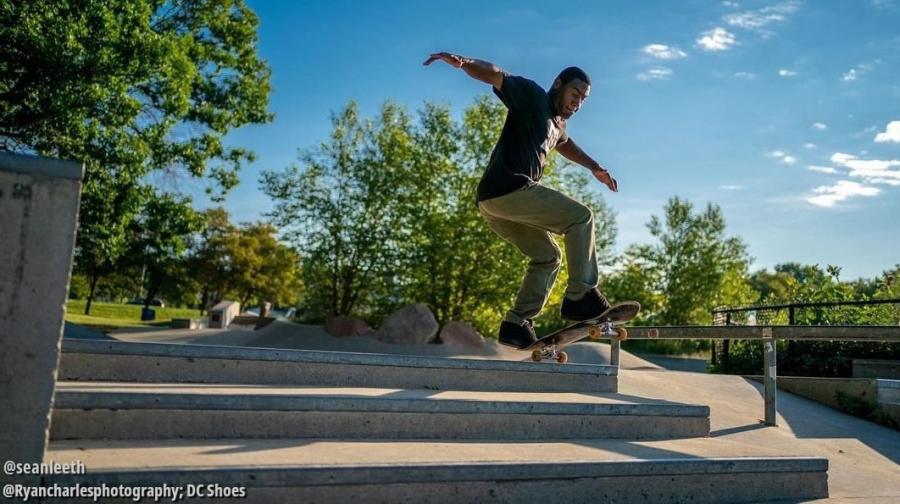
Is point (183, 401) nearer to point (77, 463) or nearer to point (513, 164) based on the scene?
point (77, 463)

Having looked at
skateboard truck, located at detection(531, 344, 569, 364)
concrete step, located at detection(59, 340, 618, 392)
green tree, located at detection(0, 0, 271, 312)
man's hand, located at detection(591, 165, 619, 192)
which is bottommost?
concrete step, located at detection(59, 340, 618, 392)

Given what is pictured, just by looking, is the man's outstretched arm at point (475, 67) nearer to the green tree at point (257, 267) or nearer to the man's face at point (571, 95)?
the man's face at point (571, 95)

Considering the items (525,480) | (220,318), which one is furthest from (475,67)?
(220,318)

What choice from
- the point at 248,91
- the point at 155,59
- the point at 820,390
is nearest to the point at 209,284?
the point at 248,91

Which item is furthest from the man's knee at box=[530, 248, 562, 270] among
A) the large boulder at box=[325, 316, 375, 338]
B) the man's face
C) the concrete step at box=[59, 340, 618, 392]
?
the large boulder at box=[325, 316, 375, 338]

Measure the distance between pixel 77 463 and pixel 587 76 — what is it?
3.92m

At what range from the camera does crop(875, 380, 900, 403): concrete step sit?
6.73 metres

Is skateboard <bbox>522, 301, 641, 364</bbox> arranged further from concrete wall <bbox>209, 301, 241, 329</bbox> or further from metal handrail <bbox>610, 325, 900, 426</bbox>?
concrete wall <bbox>209, 301, 241, 329</bbox>

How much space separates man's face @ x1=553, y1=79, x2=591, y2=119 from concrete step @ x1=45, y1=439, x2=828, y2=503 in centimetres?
241

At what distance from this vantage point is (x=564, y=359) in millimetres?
5438

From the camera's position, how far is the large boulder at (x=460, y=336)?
59.8 feet

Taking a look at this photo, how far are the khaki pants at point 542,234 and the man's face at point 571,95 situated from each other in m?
0.66

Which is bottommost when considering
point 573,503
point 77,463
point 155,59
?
point 573,503

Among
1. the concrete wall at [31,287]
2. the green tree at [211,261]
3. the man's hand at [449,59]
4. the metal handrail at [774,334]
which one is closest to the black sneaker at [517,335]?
the metal handrail at [774,334]
